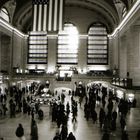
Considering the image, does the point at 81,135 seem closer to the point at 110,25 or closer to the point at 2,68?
the point at 2,68

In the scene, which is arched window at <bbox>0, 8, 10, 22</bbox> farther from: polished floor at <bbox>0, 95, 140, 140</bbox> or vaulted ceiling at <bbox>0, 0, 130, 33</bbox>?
polished floor at <bbox>0, 95, 140, 140</bbox>

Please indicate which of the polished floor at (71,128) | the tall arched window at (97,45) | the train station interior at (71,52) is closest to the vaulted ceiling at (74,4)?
the train station interior at (71,52)

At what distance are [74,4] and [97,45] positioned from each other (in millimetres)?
7781

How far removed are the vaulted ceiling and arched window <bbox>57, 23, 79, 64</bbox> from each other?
4.70 meters

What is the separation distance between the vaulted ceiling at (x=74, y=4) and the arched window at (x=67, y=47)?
4698mm

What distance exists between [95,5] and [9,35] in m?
13.8

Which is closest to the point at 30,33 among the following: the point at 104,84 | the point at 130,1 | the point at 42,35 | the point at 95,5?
the point at 42,35

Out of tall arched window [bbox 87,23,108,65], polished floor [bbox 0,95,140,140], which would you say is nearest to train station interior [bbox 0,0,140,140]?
tall arched window [bbox 87,23,108,65]

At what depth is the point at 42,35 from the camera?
45.4 meters

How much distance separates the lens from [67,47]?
44875mm

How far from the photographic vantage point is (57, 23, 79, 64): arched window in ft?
146

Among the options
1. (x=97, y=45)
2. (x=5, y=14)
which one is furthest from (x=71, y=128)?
(x=97, y=45)

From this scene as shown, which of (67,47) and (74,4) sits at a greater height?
(74,4)

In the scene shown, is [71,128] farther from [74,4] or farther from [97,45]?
[74,4]
